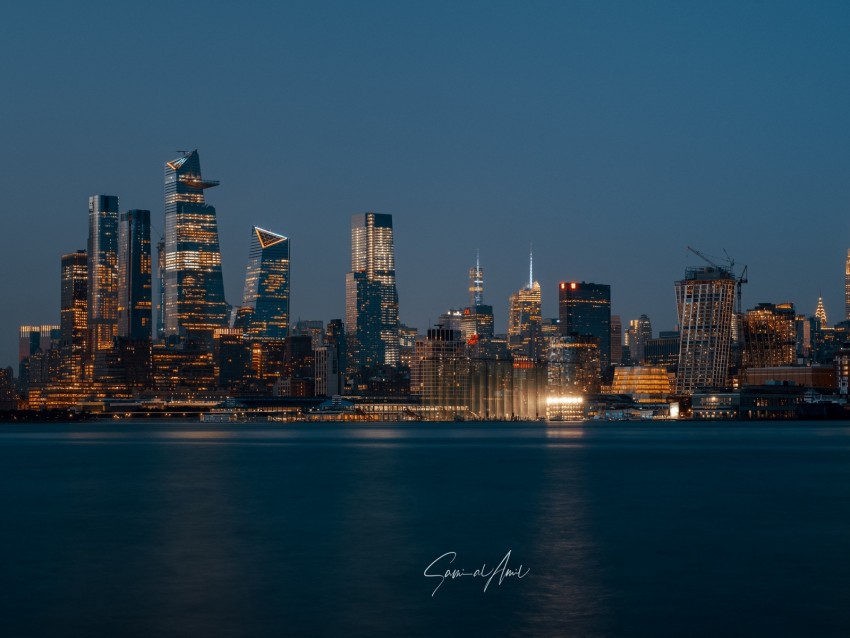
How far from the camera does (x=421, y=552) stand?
43594 millimetres

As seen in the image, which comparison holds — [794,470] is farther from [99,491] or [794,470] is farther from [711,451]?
[99,491]

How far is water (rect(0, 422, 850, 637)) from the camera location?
31516 millimetres

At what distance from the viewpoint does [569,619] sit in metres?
31.5

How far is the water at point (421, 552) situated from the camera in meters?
31.5

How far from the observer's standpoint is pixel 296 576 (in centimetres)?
3847

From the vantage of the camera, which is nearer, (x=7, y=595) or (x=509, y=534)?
(x=7, y=595)

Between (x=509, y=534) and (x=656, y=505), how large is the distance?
1478 cm

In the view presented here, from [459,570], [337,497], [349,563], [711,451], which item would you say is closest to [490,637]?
[459,570]

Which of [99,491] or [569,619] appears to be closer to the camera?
[569,619]

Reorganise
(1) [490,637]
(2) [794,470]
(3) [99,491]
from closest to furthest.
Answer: (1) [490,637]
(3) [99,491]
(2) [794,470]

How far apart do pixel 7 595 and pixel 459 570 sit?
1334 centimetres

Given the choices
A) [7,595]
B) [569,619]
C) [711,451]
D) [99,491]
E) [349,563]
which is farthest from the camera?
[711,451]

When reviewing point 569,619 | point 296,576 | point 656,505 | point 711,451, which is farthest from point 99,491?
point 711,451

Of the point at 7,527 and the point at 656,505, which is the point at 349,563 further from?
the point at 656,505
